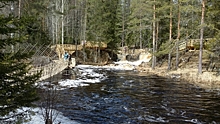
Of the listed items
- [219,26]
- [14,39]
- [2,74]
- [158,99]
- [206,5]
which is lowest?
[158,99]

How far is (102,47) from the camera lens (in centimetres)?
4203

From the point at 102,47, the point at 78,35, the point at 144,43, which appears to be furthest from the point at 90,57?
the point at 144,43

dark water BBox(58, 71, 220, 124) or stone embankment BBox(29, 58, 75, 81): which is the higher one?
stone embankment BBox(29, 58, 75, 81)

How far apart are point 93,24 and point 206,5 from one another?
81.1 ft

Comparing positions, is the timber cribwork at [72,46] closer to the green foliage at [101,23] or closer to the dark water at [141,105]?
the green foliage at [101,23]

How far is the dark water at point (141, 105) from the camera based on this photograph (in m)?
9.39

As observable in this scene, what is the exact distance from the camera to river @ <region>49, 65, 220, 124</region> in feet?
30.8

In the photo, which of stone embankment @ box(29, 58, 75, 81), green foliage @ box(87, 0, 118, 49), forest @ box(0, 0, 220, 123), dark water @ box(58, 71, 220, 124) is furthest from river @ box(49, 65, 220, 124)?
green foliage @ box(87, 0, 118, 49)

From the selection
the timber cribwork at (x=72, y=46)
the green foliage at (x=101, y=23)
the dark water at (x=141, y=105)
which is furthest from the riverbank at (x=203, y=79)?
the green foliage at (x=101, y=23)

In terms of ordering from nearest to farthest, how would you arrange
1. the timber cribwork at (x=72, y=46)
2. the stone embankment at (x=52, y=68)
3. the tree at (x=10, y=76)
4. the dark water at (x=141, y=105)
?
1. the tree at (x=10, y=76)
2. the dark water at (x=141, y=105)
3. the stone embankment at (x=52, y=68)
4. the timber cribwork at (x=72, y=46)

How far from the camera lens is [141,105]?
38.4 feet

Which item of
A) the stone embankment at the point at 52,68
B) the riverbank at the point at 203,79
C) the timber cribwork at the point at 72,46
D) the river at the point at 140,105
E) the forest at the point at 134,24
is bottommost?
the river at the point at 140,105

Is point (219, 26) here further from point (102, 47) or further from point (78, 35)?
point (78, 35)

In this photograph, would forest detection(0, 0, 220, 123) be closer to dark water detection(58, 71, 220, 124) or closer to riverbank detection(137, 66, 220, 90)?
riverbank detection(137, 66, 220, 90)
